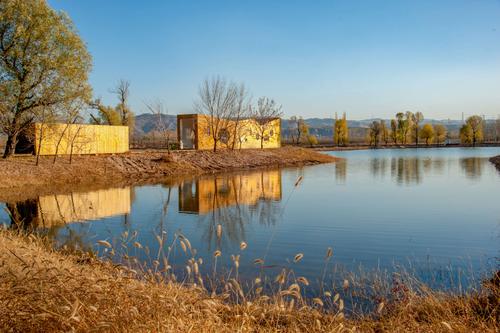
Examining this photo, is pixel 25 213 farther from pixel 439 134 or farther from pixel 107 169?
pixel 439 134

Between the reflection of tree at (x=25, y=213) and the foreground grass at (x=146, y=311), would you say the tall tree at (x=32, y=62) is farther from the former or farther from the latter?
the foreground grass at (x=146, y=311)

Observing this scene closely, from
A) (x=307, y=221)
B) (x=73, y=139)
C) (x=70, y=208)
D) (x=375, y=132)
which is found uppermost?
(x=375, y=132)

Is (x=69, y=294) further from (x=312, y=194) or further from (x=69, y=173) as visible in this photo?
(x=69, y=173)

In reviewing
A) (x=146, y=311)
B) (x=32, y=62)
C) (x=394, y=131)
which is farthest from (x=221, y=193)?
(x=394, y=131)

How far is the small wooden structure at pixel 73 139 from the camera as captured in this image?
24516mm

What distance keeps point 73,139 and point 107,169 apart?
254cm

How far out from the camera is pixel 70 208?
14.5 m

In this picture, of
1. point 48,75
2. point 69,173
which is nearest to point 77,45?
point 48,75

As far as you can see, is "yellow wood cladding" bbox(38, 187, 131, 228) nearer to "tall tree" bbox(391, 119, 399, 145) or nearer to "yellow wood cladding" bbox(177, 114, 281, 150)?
"yellow wood cladding" bbox(177, 114, 281, 150)

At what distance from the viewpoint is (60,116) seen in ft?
→ 78.3

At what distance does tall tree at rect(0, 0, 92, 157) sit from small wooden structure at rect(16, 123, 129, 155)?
1364 millimetres

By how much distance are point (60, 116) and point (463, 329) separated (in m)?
23.7

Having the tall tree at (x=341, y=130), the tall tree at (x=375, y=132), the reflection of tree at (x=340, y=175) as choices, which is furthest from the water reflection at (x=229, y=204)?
the tall tree at (x=375, y=132)

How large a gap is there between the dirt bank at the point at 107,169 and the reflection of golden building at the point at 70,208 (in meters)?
1.99
